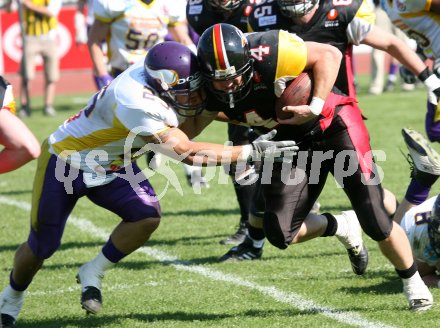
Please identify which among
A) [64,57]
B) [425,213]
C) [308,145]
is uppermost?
[308,145]

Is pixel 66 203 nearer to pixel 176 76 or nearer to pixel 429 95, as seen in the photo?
pixel 176 76

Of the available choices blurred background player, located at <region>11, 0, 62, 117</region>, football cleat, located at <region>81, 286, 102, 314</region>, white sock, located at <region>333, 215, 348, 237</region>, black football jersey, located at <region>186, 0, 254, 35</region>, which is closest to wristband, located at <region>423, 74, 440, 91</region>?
white sock, located at <region>333, 215, 348, 237</region>

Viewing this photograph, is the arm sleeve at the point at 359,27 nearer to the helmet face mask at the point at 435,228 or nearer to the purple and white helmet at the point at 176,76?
the helmet face mask at the point at 435,228

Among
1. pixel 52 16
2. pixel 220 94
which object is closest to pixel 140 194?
pixel 220 94

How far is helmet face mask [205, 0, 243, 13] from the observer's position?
568 centimetres

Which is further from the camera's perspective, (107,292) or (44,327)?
(107,292)

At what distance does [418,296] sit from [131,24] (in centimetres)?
370

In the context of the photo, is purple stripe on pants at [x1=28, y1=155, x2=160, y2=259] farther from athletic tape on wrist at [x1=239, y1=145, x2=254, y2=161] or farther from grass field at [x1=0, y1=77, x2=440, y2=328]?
athletic tape on wrist at [x1=239, y1=145, x2=254, y2=161]

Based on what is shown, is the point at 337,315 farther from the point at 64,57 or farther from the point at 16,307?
the point at 64,57

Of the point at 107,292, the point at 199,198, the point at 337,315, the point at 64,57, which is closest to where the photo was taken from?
the point at 337,315

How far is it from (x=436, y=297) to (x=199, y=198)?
10.9ft

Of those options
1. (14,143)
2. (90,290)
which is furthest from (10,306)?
(14,143)

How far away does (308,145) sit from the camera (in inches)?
173

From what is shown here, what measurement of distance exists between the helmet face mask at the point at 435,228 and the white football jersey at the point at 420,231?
1.2 inches
